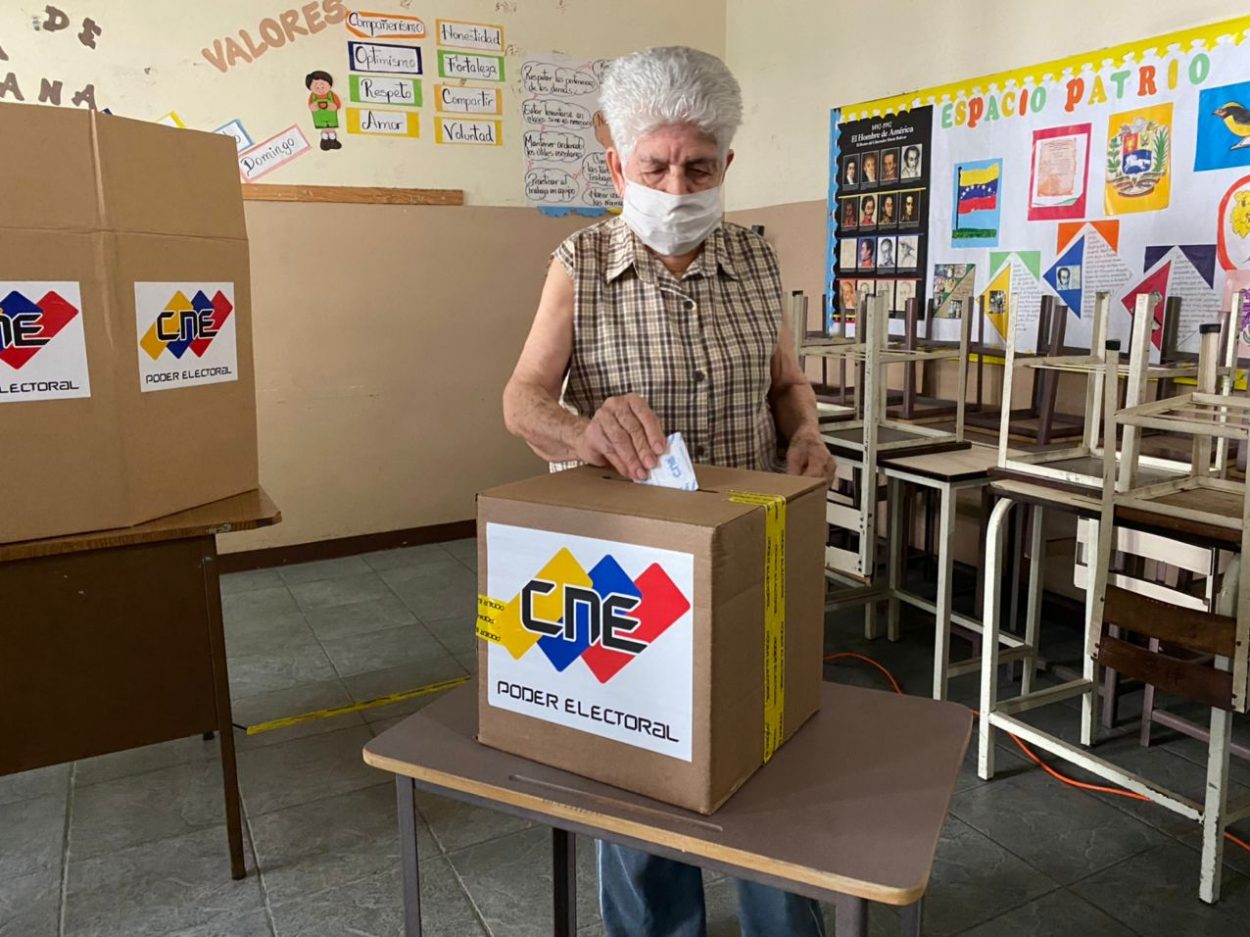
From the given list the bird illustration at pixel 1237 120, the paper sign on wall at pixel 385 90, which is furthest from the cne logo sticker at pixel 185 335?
the bird illustration at pixel 1237 120

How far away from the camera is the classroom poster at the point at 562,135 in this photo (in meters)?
4.37

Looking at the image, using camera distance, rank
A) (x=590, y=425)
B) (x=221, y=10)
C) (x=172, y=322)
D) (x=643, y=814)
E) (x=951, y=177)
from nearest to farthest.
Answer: (x=643, y=814) < (x=590, y=425) < (x=172, y=322) < (x=951, y=177) < (x=221, y=10)

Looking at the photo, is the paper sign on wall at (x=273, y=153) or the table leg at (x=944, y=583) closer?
Result: the table leg at (x=944, y=583)

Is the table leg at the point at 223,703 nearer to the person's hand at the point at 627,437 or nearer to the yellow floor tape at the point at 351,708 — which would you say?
the yellow floor tape at the point at 351,708

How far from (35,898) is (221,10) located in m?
3.22

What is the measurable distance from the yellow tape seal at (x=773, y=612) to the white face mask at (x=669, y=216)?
0.51 meters

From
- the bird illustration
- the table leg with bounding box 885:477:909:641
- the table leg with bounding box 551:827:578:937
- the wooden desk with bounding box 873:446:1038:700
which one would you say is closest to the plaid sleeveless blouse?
the table leg with bounding box 551:827:578:937

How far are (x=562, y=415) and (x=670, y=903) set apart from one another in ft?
2.51

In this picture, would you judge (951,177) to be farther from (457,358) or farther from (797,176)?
(457,358)

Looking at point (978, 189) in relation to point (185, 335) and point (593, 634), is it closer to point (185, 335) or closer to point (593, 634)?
point (185, 335)

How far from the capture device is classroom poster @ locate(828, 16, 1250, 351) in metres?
2.64

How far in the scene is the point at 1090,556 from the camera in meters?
2.32

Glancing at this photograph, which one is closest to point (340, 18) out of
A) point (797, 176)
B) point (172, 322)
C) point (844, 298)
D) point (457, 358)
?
point (457, 358)

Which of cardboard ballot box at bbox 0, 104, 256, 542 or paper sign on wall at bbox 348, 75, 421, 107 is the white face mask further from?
paper sign on wall at bbox 348, 75, 421, 107
